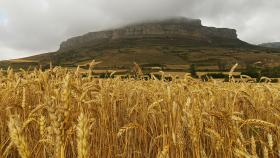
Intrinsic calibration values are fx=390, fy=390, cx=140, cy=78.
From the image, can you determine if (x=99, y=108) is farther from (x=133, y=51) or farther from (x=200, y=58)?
(x=133, y=51)

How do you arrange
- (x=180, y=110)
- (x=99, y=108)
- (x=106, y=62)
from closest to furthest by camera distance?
(x=180, y=110), (x=99, y=108), (x=106, y=62)

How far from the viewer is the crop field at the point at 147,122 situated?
7.81 ft

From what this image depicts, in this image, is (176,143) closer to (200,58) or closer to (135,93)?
(135,93)

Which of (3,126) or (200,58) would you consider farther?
(200,58)

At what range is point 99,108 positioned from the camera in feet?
12.7

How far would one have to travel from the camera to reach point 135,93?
5.43m

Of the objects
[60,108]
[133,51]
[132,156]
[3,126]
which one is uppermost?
[133,51]

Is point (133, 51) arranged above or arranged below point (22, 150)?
above

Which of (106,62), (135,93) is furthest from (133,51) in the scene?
(135,93)

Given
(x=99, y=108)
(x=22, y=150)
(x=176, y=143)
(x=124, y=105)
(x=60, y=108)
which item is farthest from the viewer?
(x=124, y=105)

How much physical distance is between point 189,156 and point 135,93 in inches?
82.8

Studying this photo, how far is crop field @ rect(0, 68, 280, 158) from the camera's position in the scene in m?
2.38

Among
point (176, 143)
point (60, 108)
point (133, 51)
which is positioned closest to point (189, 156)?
point (176, 143)

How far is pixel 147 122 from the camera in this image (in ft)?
14.7
